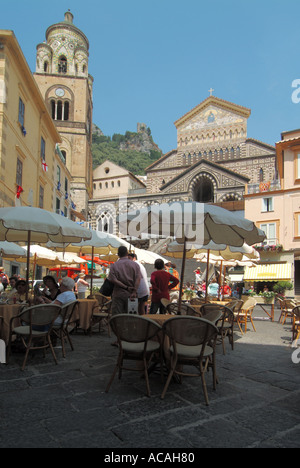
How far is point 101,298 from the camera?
8.84 meters

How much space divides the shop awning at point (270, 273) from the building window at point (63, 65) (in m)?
39.5

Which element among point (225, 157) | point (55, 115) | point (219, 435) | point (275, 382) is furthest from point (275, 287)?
point (55, 115)

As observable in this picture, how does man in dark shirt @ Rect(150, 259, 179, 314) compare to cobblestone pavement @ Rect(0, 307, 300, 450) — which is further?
man in dark shirt @ Rect(150, 259, 179, 314)

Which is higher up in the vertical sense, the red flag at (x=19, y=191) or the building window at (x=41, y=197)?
the building window at (x=41, y=197)

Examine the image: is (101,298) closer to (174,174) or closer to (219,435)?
(219,435)

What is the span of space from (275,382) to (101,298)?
17.9 ft

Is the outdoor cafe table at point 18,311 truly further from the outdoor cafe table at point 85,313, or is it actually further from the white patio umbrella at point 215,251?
the white patio umbrella at point 215,251

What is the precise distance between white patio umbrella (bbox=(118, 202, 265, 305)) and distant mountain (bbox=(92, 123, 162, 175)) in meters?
81.5

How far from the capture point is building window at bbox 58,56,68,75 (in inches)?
1850

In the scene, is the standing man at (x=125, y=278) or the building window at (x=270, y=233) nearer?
the standing man at (x=125, y=278)

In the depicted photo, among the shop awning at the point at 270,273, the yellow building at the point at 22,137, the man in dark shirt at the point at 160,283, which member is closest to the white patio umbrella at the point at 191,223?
the man in dark shirt at the point at 160,283

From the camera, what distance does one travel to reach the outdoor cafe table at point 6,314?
499 centimetres

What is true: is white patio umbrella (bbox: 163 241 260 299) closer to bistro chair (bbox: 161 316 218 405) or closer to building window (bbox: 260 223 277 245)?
bistro chair (bbox: 161 316 218 405)

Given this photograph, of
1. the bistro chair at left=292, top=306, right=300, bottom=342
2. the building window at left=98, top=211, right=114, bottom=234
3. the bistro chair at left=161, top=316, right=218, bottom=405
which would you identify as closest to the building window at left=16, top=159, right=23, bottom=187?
the bistro chair at left=292, top=306, right=300, bottom=342
